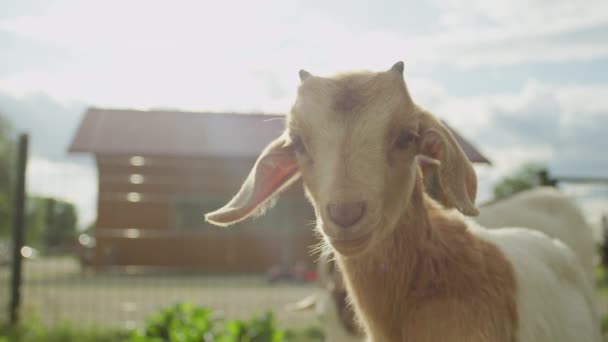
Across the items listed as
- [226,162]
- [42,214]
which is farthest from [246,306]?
[42,214]

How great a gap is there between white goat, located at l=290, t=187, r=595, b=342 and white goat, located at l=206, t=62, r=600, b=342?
1945 millimetres

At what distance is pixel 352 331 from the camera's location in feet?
16.3

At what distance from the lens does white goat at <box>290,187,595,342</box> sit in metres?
4.85

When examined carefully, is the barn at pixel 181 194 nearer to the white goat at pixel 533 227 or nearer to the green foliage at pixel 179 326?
the white goat at pixel 533 227

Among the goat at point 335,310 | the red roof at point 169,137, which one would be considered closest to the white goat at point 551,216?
the goat at point 335,310

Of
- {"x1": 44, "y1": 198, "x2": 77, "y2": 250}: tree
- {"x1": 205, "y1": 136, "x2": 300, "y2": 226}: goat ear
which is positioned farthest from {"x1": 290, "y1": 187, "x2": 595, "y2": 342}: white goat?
{"x1": 44, "y1": 198, "x2": 77, "y2": 250}: tree

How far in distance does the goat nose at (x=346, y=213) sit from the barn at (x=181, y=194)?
372 centimetres

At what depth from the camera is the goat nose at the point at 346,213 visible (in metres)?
2.26

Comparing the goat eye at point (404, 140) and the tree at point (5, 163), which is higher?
the tree at point (5, 163)

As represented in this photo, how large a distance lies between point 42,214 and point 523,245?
10.4 metres

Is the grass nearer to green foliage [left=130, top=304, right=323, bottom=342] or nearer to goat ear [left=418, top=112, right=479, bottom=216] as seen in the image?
green foliage [left=130, top=304, right=323, bottom=342]

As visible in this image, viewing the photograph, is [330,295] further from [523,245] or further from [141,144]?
[141,144]

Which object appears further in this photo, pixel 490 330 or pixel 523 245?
pixel 523 245

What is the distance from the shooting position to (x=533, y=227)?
15.6 feet
